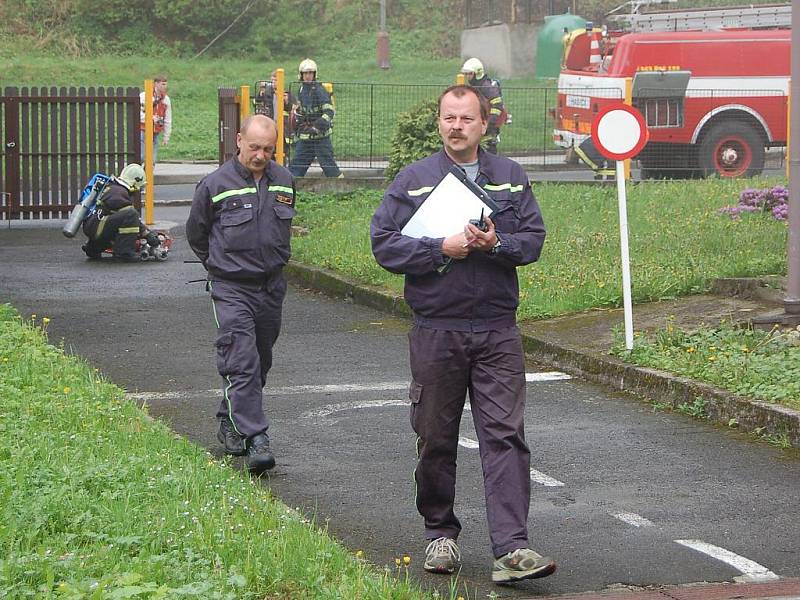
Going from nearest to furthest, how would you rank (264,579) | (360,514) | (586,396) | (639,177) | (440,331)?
(264,579) → (440,331) → (360,514) → (586,396) → (639,177)

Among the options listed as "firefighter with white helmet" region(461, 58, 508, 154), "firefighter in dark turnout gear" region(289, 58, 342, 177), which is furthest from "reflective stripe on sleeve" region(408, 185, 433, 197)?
"firefighter in dark turnout gear" region(289, 58, 342, 177)

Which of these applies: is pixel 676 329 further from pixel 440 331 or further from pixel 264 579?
pixel 264 579

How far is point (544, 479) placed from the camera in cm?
722

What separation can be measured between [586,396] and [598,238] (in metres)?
5.59

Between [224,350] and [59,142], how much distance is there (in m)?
12.3

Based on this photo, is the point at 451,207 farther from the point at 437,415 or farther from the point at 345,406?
the point at 345,406

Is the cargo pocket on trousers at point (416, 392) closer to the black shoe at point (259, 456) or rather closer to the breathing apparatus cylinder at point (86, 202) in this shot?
the black shoe at point (259, 456)

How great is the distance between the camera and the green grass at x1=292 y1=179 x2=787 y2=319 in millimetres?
11844

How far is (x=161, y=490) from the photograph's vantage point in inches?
241

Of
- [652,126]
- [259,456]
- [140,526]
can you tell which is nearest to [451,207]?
[140,526]

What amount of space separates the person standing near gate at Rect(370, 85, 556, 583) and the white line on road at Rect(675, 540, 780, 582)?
86cm

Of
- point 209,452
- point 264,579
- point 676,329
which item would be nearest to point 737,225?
point 676,329

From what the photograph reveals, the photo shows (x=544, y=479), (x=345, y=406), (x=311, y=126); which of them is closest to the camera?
(x=544, y=479)

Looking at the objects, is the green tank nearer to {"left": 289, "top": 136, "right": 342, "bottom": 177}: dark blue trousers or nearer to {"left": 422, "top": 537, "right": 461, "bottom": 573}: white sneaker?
{"left": 289, "top": 136, "right": 342, "bottom": 177}: dark blue trousers
